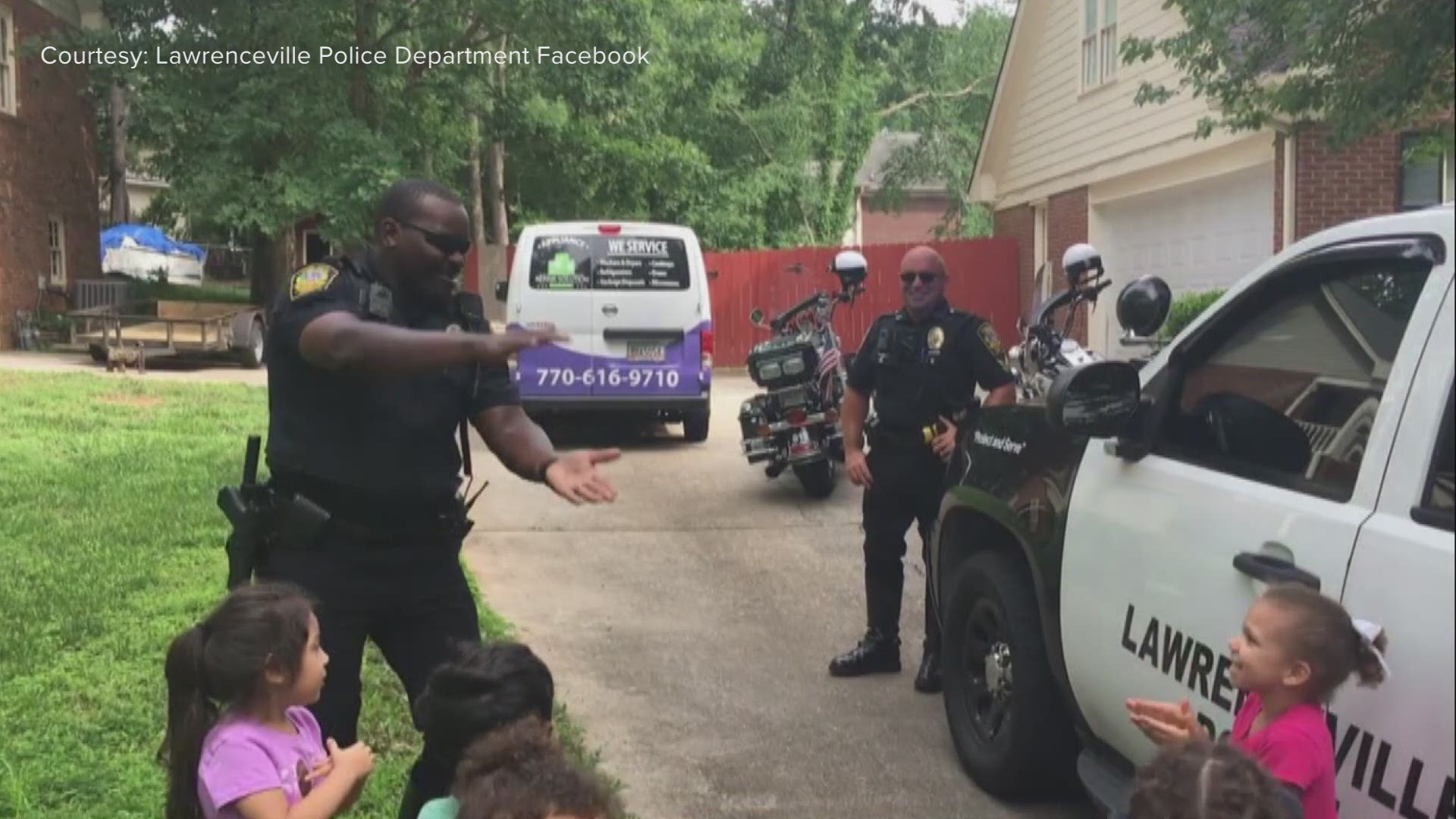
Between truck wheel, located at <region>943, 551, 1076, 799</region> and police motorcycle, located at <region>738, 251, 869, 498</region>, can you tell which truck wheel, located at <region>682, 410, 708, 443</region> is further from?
truck wheel, located at <region>943, 551, 1076, 799</region>

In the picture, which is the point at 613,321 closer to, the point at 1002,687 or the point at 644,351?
the point at 644,351

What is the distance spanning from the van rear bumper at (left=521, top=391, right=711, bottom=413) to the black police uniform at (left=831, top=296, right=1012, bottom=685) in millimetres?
6239

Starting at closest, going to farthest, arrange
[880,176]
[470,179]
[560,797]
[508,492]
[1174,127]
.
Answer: [560,797]
[508,492]
[1174,127]
[470,179]
[880,176]

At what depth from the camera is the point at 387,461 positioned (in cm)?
320

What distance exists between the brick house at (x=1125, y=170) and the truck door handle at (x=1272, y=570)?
2064 mm

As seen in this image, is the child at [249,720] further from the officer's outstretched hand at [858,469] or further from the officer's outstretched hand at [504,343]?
the officer's outstretched hand at [858,469]

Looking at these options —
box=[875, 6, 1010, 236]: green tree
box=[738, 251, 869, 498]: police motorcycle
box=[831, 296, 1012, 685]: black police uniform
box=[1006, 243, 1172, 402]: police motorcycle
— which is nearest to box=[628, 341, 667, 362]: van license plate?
box=[738, 251, 869, 498]: police motorcycle

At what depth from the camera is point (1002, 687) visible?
14.3 feet

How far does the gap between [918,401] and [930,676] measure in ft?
3.56

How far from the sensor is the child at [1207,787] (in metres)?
2.13

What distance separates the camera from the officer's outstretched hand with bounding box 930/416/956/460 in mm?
5543

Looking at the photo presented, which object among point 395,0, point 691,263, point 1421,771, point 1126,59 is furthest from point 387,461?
point 395,0

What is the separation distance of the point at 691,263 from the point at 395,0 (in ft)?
33.5

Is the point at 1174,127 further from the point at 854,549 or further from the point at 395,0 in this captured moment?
the point at 395,0
